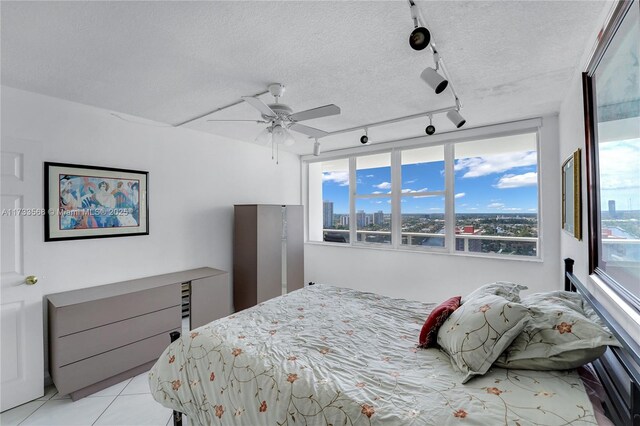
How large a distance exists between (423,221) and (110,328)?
388cm

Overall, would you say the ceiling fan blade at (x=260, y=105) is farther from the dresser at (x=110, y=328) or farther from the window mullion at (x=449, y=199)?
the window mullion at (x=449, y=199)

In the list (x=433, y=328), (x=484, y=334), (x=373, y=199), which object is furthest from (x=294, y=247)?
(x=484, y=334)

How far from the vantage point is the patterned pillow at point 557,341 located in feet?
3.86

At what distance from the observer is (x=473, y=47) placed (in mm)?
1874

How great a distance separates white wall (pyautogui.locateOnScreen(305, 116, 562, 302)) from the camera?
3.24m

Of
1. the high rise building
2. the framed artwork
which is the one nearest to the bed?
the high rise building

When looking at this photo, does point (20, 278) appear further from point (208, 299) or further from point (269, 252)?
point (269, 252)

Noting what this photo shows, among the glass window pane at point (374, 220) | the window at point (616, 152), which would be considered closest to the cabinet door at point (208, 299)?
the glass window pane at point (374, 220)

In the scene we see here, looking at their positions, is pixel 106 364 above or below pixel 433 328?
below

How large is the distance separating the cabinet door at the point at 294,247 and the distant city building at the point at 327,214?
0.81m

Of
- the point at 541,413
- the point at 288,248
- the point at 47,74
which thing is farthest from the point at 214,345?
the point at 288,248

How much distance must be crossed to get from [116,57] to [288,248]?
306cm

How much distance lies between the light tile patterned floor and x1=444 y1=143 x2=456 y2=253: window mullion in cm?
353

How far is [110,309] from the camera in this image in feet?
8.23
